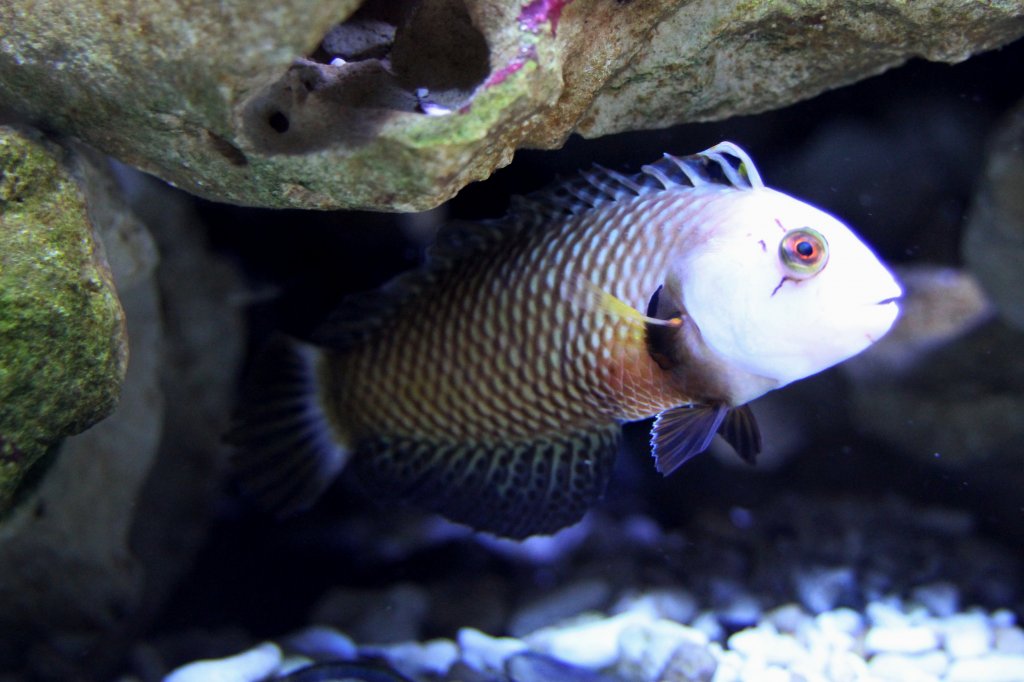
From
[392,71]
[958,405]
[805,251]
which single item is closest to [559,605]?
[805,251]

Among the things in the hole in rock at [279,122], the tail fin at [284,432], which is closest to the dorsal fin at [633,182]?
the hole in rock at [279,122]

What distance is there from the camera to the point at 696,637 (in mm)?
2467

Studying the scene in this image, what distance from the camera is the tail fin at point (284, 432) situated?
2.51 metres

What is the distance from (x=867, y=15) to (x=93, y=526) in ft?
9.29

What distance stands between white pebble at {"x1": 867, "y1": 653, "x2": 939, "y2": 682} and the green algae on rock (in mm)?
2325

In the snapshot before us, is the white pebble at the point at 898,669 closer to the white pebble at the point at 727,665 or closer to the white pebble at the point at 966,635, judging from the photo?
the white pebble at the point at 966,635

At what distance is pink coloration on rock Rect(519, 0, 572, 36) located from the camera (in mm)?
1572

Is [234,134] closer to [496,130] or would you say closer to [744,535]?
[496,130]

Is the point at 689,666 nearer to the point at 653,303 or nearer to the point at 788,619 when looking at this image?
the point at 788,619

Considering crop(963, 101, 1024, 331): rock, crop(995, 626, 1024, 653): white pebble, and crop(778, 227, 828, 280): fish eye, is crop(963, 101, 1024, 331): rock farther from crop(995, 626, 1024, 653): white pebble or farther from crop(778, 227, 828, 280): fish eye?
crop(778, 227, 828, 280): fish eye

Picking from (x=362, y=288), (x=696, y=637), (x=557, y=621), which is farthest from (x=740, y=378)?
(x=362, y=288)

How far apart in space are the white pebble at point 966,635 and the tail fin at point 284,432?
6.90 ft

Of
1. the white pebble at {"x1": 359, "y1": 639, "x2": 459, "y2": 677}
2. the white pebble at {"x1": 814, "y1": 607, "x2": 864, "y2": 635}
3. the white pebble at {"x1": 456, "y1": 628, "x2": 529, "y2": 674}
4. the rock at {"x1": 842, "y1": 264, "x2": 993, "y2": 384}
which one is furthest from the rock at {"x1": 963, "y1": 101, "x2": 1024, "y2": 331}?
the white pebble at {"x1": 359, "y1": 639, "x2": 459, "y2": 677}

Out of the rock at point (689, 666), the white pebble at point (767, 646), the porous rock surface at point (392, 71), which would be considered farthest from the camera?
the white pebble at point (767, 646)
